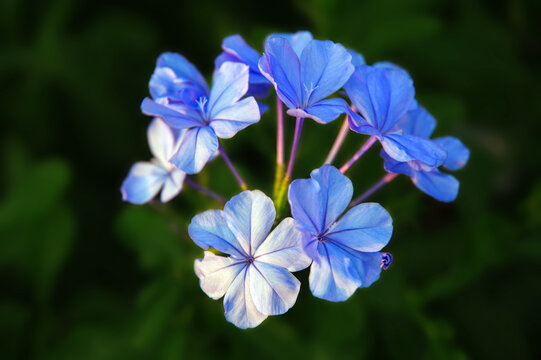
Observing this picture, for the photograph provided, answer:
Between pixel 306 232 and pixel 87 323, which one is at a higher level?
pixel 306 232

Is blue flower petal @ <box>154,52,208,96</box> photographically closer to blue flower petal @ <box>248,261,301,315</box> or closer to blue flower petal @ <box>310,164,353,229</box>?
blue flower petal @ <box>310,164,353,229</box>

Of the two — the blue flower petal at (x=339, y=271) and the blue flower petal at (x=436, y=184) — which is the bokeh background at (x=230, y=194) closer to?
the blue flower petal at (x=436, y=184)

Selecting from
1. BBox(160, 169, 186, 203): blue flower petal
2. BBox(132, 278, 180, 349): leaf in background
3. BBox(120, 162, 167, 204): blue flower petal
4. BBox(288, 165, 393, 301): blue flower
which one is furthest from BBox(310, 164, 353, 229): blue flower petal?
BBox(132, 278, 180, 349): leaf in background

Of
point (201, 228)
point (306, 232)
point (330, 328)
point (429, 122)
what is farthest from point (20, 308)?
point (429, 122)

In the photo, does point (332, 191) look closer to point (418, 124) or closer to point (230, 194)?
point (418, 124)

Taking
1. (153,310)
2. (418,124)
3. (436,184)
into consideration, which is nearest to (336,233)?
(436,184)

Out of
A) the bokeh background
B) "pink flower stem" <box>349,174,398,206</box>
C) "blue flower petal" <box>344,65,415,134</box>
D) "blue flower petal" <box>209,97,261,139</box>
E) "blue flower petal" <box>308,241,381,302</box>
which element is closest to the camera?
"blue flower petal" <box>308,241,381,302</box>

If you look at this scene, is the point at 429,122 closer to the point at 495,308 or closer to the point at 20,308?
the point at 495,308
